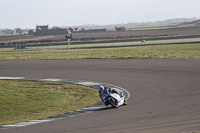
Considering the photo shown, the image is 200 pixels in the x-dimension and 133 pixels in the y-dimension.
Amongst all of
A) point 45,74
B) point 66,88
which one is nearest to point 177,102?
point 66,88

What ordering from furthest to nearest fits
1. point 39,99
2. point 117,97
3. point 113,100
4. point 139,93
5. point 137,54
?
point 137,54 < point 39,99 < point 139,93 < point 117,97 < point 113,100

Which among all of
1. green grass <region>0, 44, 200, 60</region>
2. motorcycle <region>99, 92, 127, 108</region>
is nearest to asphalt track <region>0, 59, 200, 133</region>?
motorcycle <region>99, 92, 127, 108</region>

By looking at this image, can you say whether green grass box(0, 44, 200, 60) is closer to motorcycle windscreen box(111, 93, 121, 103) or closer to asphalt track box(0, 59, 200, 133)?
asphalt track box(0, 59, 200, 133)

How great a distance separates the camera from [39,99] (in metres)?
21.7

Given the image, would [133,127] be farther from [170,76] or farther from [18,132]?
[170,76]

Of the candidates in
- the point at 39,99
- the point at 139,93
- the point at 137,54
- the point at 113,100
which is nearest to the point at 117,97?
the point at 113,100

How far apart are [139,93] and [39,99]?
19.2 ft

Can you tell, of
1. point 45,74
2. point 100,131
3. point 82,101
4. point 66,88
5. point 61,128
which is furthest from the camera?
point 45,74

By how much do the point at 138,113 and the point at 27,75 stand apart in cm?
1822

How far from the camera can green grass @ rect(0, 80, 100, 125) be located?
706 inches

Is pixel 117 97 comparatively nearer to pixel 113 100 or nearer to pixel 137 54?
pixel 113 100

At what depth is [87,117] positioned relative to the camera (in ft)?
50.4

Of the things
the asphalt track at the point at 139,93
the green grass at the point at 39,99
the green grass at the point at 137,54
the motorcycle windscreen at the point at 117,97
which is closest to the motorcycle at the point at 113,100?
the motorcycle windscreen at the point at 117,97

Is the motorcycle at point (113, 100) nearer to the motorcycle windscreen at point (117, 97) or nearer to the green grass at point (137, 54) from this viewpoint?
the motorcycle windscreen at point (117, 97)
